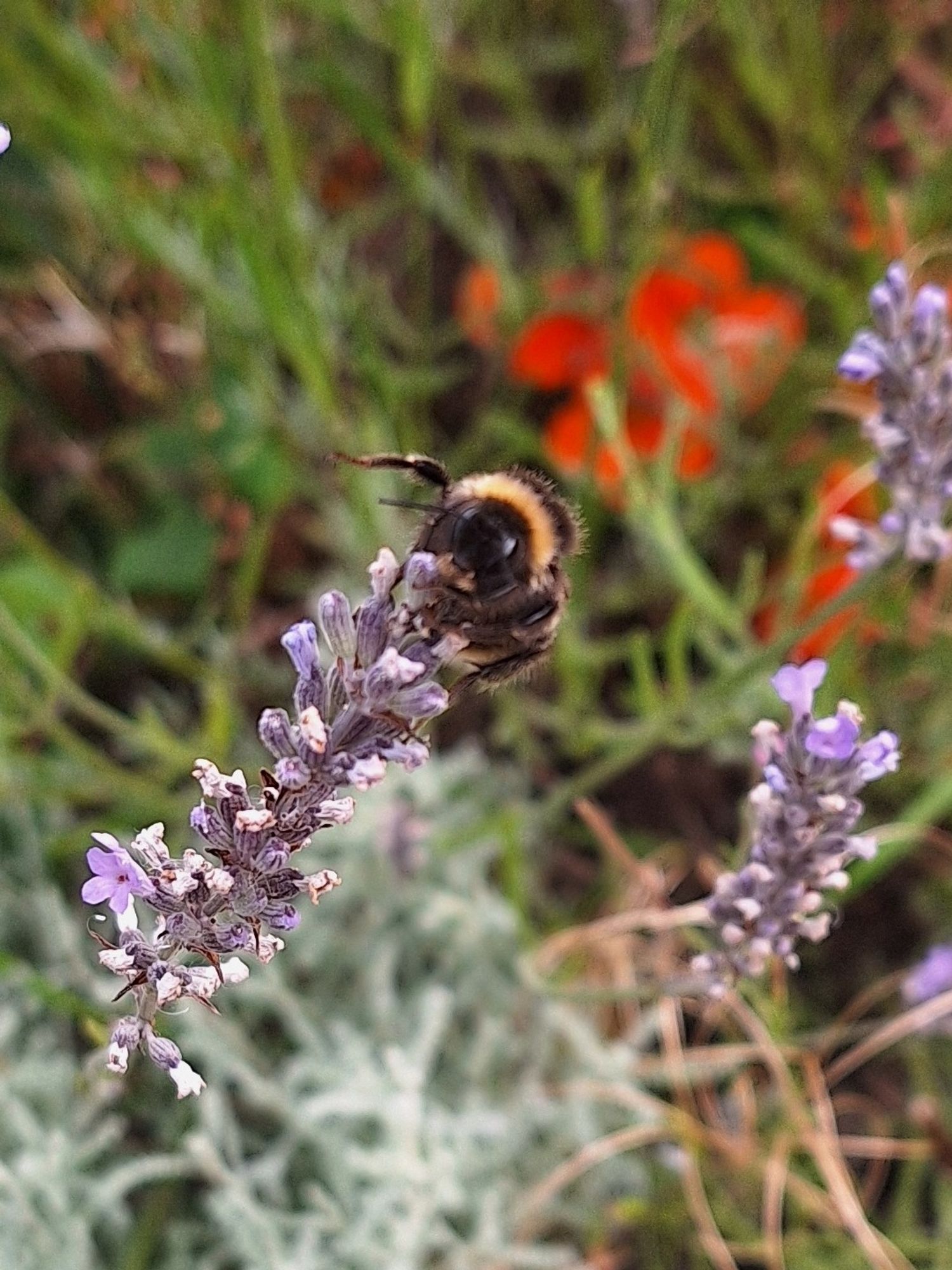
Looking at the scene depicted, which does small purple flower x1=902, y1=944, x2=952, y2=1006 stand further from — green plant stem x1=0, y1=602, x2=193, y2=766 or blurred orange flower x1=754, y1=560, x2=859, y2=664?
green plant stem x1=0, y1=602, x2=193, y2=766

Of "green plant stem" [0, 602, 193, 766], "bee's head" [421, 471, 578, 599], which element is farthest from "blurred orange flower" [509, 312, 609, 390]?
"bee's head" [421, 471, 578, 599]

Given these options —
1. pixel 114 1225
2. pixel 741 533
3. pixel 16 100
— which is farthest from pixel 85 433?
pixel 114 1225

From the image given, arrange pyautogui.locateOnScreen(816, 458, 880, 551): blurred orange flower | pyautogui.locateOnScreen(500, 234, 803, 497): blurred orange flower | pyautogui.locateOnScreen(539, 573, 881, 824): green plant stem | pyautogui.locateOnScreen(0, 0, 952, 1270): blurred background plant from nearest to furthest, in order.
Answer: pyautogui.locateOnScreen(539, 573, 881, 824): green plant stem, pyautogui.locateOnScreen(0, 0, 952, 1270): blurred background plant, pyautogui.locateOnScreen(816, 458, 880, 551): blurred orange flower, pyautogui.locateOnScreen(500, 234, 803, 497): blurred orange flower

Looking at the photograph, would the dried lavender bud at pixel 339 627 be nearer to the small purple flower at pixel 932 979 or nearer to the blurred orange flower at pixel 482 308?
the small purple flower at pixel 932 979

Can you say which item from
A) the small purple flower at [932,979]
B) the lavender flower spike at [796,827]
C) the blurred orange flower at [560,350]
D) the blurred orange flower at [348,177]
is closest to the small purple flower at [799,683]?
the lavender flower spike at [796,827]

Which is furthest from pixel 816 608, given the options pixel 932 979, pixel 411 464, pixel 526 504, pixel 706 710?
pixel 411 464

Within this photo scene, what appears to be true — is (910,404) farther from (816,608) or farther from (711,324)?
(711,324)

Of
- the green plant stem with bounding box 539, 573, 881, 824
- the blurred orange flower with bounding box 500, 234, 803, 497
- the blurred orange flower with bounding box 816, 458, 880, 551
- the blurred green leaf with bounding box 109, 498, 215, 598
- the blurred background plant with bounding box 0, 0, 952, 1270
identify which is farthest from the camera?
the blurred orange flower with bounding box 500, 234, 803, 497
